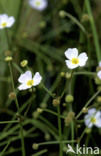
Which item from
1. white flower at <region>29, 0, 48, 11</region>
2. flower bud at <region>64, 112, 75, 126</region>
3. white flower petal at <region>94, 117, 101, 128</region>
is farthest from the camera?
white flower at <region>29, 0, 48, 11</region>

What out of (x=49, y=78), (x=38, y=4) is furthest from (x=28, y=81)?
(x=38, y=4)

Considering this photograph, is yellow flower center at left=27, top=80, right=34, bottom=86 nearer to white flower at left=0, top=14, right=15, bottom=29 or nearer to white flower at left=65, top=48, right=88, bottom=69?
white flower at left=65, top=48, right=88, bottom=69

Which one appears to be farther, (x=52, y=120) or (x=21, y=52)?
(x=21, y=52)

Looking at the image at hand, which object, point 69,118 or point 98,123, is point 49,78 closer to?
point 98,123

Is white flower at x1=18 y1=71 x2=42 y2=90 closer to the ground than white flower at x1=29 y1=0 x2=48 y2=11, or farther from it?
closer to the ground

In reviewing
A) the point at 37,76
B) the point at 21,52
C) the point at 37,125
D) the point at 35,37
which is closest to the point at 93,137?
the point at 37,125

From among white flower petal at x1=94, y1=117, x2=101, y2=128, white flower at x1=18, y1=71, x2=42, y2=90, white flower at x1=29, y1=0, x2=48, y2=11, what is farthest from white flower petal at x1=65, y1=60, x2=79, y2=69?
white flower at x1=29, y1=0, x2=48, y2=11

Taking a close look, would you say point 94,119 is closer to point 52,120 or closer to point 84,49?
point 52,120

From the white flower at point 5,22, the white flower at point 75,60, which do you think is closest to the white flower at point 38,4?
the white flower at point 5,22
